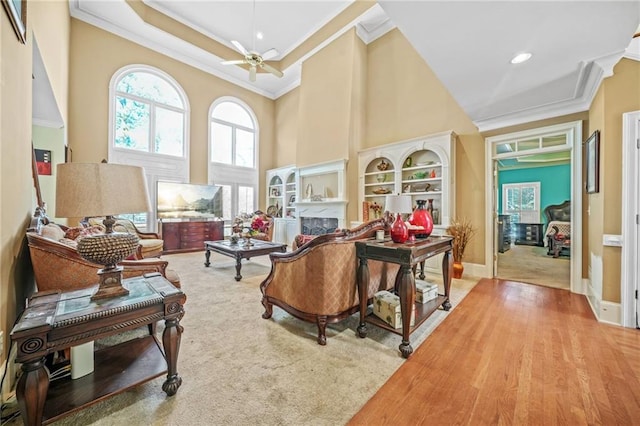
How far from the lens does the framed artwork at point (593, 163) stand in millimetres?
2766

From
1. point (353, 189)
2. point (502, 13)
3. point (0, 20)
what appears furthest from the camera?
point (353, 189)

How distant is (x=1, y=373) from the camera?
1.32m

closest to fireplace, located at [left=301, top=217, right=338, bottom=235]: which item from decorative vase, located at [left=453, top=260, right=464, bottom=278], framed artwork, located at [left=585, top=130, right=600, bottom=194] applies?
decorative vase, located at [left=453, top=260, right=464, bottom=278]

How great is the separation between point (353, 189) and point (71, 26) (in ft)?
22.7

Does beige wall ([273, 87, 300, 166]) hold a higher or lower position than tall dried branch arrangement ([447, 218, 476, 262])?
higher

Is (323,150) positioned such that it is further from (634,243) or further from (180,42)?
(634,243)

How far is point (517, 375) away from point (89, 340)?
2.59 metres

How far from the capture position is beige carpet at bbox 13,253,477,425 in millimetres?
1377

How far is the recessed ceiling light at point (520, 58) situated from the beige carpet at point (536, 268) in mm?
3228

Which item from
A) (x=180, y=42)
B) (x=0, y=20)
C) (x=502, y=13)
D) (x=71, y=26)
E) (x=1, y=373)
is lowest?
(x=1, y=373)

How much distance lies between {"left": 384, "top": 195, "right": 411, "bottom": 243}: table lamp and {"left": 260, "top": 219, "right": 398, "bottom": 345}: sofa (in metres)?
0.18

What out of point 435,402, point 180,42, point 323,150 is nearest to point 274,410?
point 435,402

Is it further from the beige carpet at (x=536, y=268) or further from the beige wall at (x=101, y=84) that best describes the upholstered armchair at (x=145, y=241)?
the beige carpet at (x=536, y=268)

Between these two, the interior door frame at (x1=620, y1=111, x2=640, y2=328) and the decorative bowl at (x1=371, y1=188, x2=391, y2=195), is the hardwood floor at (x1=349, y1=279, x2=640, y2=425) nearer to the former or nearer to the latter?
the interior door frame at (x1=620, y1=111, x2=640, y2=328)
